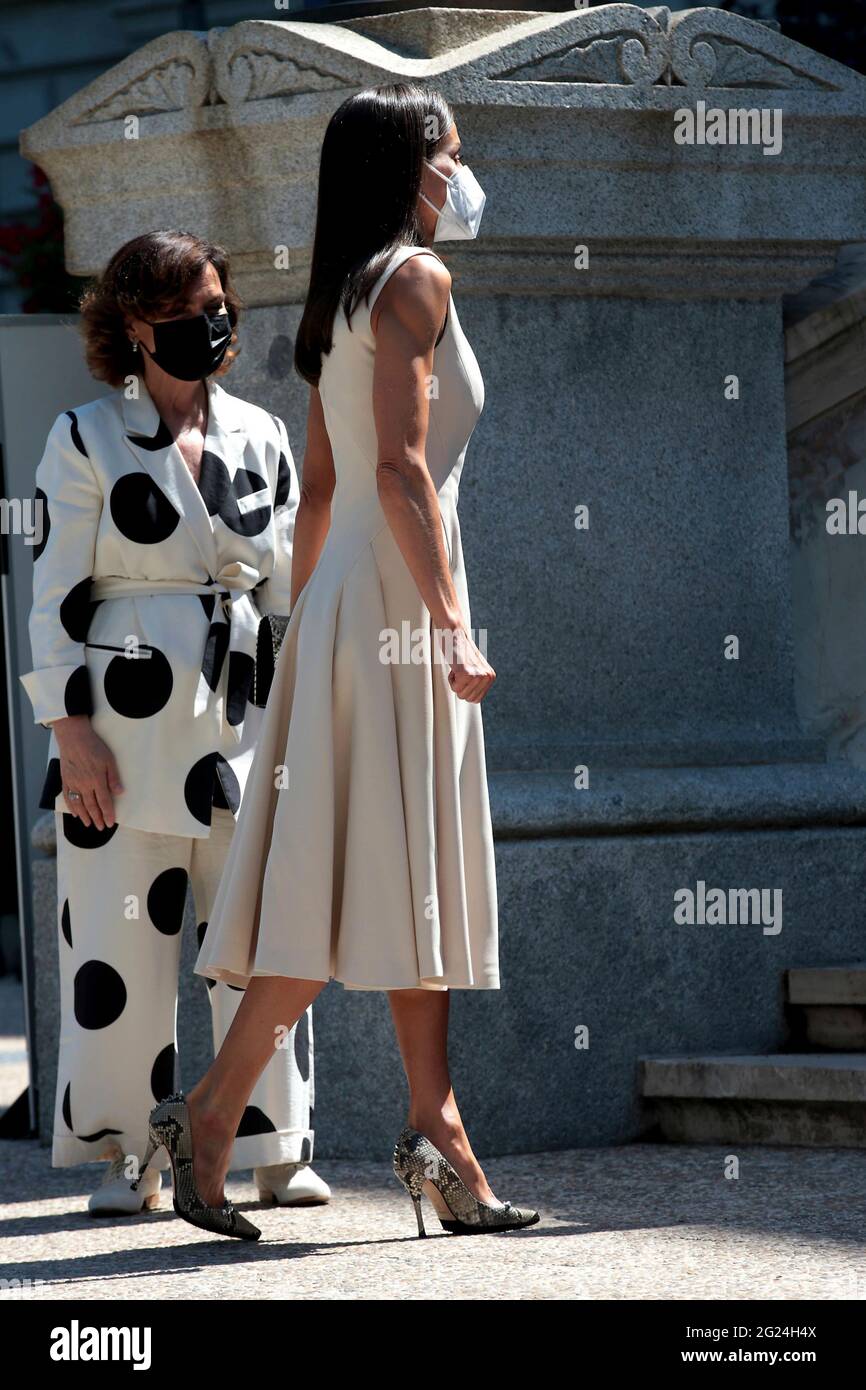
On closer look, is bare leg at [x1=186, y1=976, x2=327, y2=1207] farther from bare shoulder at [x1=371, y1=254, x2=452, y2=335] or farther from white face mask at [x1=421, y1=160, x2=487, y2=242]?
white face mask at [x1=421, y1=160, x2=487, y2=242]

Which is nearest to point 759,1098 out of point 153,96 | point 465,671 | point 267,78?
point 465,671

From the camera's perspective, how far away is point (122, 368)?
451cm

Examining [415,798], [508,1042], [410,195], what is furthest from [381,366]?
[508,1042]

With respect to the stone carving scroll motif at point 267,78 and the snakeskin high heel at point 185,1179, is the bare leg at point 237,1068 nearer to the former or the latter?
the snakeskin high heel at point 185,1179

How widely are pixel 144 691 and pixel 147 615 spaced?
16 cm

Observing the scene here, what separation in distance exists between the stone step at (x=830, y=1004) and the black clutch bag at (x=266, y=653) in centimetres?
154

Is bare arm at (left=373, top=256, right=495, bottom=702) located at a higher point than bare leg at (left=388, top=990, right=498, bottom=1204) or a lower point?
higher

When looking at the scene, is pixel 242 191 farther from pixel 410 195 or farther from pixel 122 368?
pixel 410 195

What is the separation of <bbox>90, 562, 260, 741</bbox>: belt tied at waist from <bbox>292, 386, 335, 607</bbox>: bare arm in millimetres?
291

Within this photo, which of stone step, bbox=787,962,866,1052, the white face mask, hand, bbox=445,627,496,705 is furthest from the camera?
stone step, bbox=787,962,866,1052

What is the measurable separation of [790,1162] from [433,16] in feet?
8.98

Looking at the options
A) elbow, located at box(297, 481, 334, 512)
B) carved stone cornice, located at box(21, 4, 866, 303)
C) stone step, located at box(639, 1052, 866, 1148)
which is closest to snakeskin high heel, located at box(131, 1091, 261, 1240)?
elbow, located at box(297, 481, 334, 512)

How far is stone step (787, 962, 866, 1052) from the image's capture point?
200 inches

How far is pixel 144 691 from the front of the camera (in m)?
4.37
